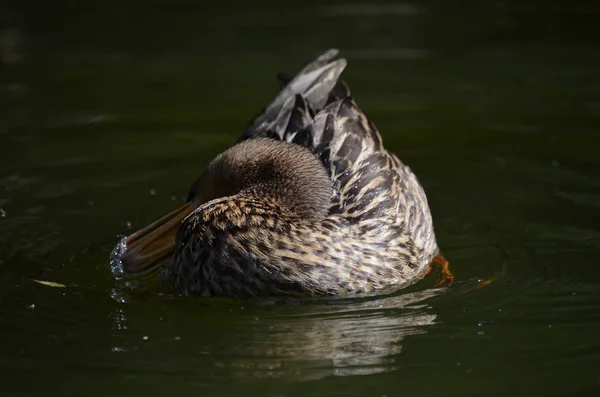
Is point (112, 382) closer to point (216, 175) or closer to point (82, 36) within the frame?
point (216, 175)

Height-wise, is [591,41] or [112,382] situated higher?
[591,41]

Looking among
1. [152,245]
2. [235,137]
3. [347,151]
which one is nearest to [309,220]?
[347,151]

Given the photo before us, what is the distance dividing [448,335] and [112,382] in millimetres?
1853

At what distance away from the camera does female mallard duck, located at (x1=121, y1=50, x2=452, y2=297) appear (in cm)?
701

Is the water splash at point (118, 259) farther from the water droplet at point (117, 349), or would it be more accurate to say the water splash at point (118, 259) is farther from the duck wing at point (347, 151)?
the water droplet at point (117, 349)

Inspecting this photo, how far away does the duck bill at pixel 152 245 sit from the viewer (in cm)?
791

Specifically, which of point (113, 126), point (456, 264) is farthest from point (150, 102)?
point (456, 264)

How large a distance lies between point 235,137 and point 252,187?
9.13 ft

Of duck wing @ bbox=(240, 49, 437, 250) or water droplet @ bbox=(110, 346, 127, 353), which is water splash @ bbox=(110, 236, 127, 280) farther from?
water droplet @ bbox=(110, 346, 127, 353)

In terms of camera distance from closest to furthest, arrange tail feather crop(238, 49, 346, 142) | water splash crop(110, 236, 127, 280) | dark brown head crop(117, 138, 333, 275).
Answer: dark brown head crop(117, 138, 333, 275), water splash crop(110, 236, 127, 280), tail feather crop(238, 49, 346, 142)

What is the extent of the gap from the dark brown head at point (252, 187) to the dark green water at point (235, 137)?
0.24 meters

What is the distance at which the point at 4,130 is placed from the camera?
10.5 meters

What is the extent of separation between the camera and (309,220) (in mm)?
7258

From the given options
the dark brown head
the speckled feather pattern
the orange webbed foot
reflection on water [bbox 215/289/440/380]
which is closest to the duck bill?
the dark brown head
